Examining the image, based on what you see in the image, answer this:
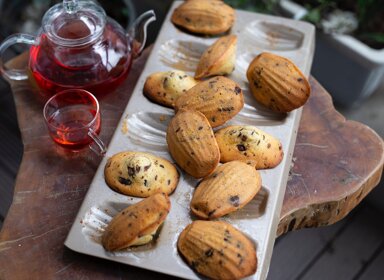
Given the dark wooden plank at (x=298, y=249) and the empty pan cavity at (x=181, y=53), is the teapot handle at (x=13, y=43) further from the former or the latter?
the dark wooden plank at (x=298, y=249)

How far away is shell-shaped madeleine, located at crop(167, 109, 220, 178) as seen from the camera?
0.70 meters

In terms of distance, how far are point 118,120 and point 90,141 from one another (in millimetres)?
73

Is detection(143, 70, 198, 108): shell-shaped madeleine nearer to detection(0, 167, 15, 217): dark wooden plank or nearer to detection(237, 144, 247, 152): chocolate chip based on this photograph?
detection(237, 144, 247, 152): chocolate chip

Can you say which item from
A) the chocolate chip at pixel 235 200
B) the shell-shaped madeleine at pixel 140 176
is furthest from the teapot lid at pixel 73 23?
the chocolate chip at pixel 235 200

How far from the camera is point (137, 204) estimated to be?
25.7 inches

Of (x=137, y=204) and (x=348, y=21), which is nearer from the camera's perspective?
(x=137, y=204)

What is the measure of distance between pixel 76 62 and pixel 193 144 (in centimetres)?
25

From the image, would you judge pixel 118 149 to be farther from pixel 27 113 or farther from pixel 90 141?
pixel 27 113

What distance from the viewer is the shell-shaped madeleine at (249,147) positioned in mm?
736

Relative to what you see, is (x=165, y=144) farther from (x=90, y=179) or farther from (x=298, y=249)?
(x=298, y=249)

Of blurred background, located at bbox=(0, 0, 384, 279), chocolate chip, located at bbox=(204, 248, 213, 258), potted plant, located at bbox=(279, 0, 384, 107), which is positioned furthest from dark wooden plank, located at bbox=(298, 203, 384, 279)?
chocolate chip, located at bbox=(204, 248, 213, 258)

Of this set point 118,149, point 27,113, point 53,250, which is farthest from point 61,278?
point 27,113

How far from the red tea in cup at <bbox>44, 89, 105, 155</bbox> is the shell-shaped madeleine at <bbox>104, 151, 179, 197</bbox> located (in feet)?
0.28

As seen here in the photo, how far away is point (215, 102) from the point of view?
2.48ft
